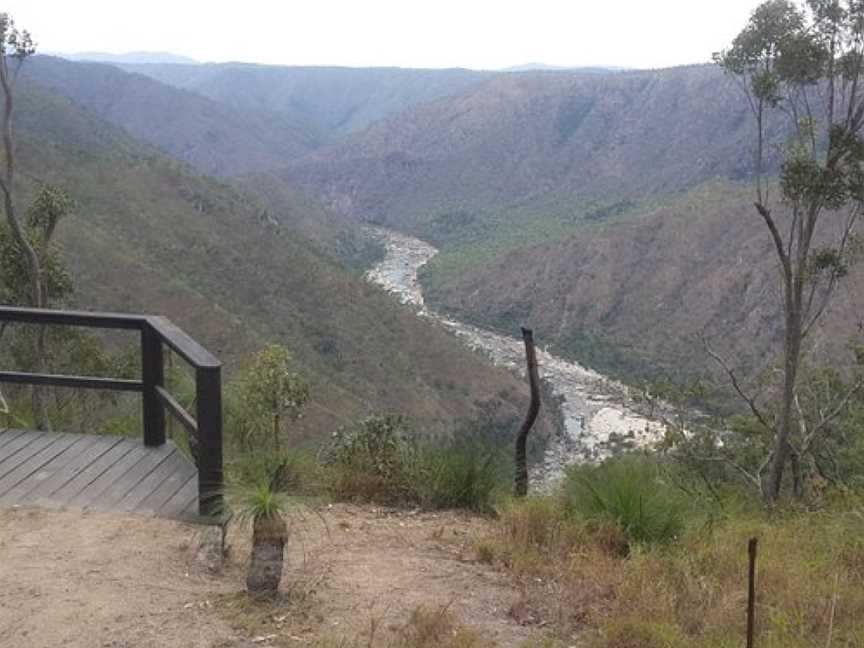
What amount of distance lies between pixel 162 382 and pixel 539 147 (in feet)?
382

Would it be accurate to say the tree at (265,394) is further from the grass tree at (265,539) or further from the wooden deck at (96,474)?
the grass tree at (265,539)

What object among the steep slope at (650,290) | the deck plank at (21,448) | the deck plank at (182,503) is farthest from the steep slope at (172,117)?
the deck plank at (182,503)

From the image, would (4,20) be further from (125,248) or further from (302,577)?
(125,248)

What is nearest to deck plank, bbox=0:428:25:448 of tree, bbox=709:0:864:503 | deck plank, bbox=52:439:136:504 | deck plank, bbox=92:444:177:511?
deck plank, bbox=52:439:136:504

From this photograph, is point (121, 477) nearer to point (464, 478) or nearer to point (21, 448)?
point (21, 448)

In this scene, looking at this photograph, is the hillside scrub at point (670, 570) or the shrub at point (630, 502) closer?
the hillside scrub at point (670, 570)

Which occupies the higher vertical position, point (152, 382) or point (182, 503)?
point (152, 382)

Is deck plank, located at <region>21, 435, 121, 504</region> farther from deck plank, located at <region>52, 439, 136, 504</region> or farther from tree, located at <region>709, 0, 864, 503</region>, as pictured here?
tree, located at <region>709, 0, 864, 503</region>

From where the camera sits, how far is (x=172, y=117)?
507ft

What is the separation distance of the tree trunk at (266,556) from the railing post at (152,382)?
1779 millimetres

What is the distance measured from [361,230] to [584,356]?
1927 inches

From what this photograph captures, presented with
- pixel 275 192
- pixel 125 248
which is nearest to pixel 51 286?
pixel 125 248

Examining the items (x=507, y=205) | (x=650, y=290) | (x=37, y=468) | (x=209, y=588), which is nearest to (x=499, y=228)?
(x=507, y=205)

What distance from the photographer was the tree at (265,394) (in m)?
10.5
